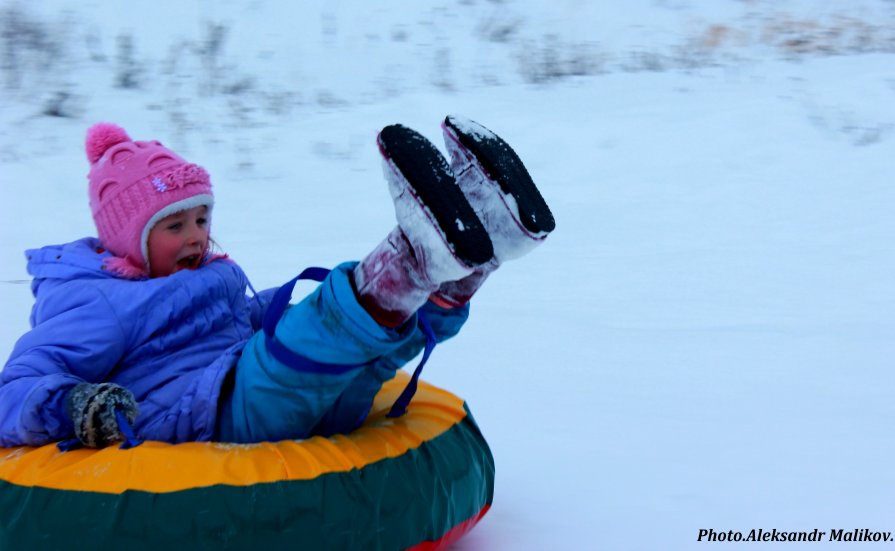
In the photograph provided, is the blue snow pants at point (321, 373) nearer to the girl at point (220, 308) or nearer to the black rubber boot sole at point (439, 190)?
the girl at point (220, 308)

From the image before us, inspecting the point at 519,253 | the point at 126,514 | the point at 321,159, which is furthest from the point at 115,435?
the point at 321,159

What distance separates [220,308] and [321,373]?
458 mm

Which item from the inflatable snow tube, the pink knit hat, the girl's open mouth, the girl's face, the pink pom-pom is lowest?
the inflatable snow tube

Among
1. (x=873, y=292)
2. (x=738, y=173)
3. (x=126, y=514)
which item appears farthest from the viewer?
(x=738, y=173)

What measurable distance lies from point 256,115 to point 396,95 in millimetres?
830

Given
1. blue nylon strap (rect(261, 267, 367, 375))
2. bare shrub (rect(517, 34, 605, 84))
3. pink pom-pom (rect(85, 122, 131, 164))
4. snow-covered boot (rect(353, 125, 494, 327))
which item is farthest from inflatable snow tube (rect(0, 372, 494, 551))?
bare shrub (rect(517, 34, 605, 84))

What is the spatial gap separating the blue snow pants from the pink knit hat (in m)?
0.39

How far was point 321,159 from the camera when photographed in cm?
511

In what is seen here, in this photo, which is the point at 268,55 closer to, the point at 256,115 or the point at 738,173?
the point at 256,115

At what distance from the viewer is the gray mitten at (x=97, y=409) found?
171 cm

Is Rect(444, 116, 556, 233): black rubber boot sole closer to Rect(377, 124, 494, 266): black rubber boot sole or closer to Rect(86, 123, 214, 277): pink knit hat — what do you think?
Rect(377, 124, 494, 266): black rubber boot sole

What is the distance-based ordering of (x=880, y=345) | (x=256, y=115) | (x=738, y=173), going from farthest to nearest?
(x=256, y=115) < (x=738, y=173) < (x=880, y=345)

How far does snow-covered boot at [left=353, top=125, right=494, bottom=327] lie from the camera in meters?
1.58

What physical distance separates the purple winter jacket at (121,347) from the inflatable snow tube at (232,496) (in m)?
0.10
